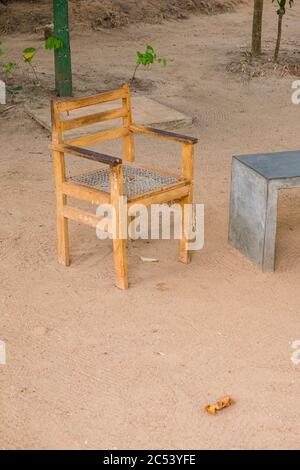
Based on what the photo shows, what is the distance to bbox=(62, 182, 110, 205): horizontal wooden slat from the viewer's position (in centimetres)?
414

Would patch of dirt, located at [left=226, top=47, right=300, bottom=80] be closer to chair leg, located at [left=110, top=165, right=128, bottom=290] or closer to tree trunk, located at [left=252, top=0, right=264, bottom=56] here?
tree trunk, located at [left=252, top=0, right=264, bottom=56]

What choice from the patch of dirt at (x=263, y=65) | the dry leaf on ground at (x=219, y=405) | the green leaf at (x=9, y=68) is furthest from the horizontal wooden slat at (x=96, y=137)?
the patch of dirt at (x=263, y=65)

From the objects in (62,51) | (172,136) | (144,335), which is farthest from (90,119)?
(62,51)

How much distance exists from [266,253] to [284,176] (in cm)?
46

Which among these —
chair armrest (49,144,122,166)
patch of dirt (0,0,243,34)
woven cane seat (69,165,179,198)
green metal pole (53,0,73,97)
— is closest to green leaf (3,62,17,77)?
green metal pole (53,0,73,97)

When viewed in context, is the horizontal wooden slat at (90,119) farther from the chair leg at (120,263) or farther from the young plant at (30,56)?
the young plant at (30,56)

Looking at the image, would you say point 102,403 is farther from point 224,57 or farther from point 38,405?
point 224,57

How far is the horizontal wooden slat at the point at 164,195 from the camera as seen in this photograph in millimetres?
4160

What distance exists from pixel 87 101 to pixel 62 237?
794 millimetres

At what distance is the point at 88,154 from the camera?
4.06 m

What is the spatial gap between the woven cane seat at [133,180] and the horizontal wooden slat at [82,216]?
15 cm

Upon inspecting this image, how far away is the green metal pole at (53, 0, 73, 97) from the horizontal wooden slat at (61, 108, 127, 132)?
9.80 feet
